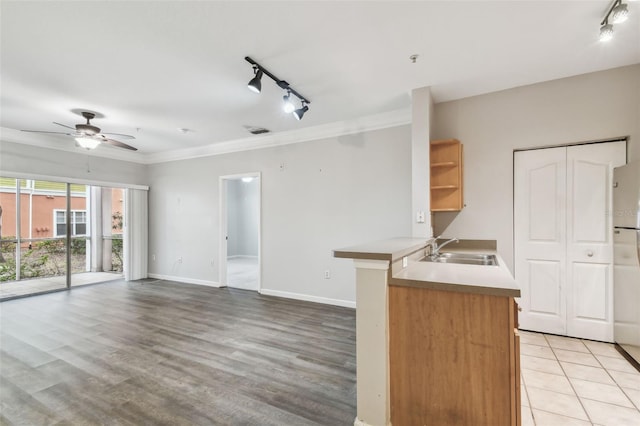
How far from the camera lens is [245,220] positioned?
961 centimetres

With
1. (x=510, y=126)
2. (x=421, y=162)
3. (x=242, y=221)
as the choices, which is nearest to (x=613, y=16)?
(x=510, y=126)

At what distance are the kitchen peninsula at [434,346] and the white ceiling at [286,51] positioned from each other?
Answer: 1701mm

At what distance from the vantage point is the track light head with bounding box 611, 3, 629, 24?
1799 mm

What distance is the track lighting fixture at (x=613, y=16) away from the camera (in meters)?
1.81

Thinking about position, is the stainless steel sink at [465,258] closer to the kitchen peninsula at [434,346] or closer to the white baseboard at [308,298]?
the kitchen peninsula at [434,346]

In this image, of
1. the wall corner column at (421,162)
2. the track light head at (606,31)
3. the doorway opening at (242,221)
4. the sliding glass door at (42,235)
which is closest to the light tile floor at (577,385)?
the wall corner column at (421,162)

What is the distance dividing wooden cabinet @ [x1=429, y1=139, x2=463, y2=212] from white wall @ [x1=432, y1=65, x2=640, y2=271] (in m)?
0.29

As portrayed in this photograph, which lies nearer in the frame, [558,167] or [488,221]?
[558,167]

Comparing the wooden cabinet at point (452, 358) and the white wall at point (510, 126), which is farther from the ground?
the white wall at point (510, 126)

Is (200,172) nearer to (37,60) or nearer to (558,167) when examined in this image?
(37,60)

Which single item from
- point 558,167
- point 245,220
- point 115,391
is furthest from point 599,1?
point 245,220

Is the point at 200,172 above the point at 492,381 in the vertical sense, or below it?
above

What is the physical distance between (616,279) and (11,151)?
820cm

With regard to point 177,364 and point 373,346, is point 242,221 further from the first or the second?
point 373,346
